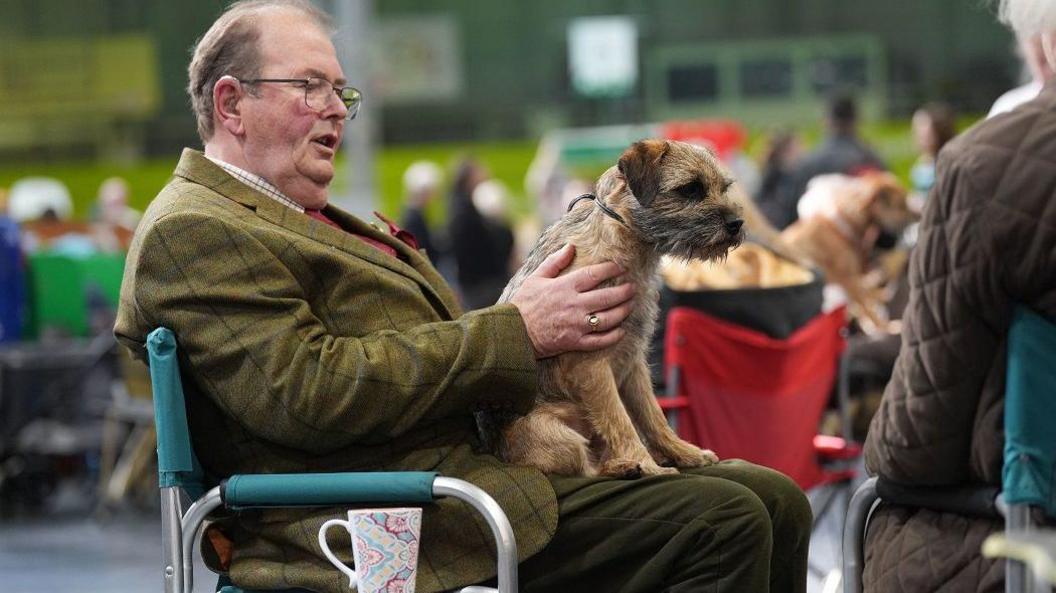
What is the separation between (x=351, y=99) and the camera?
270cm

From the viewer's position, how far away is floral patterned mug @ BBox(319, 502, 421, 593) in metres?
2.14

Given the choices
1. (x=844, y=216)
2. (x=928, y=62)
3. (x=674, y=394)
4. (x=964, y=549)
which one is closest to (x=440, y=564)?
(x=964, y=549)

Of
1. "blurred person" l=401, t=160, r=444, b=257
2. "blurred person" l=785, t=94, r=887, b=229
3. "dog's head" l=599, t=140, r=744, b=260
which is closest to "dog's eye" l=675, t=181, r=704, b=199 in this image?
"dog's head" l=599, t=140, r=744, b=260

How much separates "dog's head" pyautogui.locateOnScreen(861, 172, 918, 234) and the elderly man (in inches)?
151

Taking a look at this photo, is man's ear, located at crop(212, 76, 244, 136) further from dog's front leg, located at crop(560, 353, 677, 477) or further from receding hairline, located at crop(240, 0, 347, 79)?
dog's front leg, located at crop(560, 353, 677, 477)

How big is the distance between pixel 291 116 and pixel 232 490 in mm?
697

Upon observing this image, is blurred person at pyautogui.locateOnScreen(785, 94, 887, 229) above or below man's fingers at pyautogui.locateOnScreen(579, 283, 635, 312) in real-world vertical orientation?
below

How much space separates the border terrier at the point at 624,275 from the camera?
2.48 metres

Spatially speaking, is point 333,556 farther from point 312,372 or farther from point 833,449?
point 833,449

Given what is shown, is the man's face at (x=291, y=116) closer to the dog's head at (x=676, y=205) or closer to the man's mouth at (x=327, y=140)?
the man's mouth at (x=327, y=140)

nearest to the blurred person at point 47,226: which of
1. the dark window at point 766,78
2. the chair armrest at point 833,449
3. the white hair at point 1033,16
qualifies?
the chair armrest at point 833,449

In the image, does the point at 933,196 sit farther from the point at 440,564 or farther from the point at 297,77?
the point at 297,77

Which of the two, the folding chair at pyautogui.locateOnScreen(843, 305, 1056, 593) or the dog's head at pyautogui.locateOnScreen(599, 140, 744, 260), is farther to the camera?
the dog's head at pyautogui.locateOnScreen(599, 140, 744, 260)

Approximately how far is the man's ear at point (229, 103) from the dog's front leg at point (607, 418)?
731 millimetres
